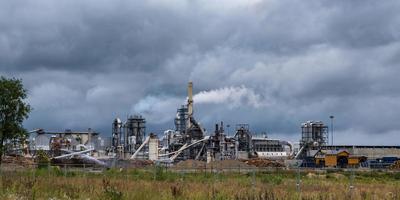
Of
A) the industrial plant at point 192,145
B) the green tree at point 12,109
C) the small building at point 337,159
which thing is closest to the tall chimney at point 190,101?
the industrial plant at point 192,145

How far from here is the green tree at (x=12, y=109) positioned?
47.8 meters

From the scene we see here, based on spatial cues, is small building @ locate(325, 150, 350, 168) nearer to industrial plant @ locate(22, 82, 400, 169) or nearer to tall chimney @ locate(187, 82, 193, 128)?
industrial plant @ locate(22, 82, 400, 169)

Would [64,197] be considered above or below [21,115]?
below

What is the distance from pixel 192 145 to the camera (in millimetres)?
125250

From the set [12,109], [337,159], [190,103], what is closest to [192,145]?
[190,103]

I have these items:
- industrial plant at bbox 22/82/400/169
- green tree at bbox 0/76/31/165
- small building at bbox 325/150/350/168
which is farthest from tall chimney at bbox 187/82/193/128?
green tree at bbox 0/76/31/165

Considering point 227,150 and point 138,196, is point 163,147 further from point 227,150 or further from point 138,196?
point 138,196

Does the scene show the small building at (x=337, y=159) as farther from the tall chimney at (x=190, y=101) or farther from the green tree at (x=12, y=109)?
the green tree at (x=12, y=109)

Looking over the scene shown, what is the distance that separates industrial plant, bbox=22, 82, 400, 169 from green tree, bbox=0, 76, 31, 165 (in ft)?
218

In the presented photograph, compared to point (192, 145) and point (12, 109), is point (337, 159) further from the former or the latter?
point (12, 109)

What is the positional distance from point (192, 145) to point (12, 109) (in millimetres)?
78936

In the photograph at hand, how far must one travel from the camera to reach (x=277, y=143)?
469ft

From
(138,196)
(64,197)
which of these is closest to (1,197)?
(64,197)

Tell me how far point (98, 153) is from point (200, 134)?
943 inches
